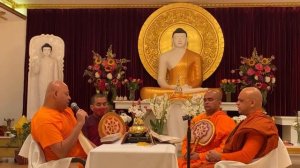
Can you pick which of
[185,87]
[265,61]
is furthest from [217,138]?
[265,61]

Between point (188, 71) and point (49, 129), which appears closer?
point (49, 129)

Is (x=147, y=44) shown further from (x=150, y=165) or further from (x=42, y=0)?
(x=150, y=165)

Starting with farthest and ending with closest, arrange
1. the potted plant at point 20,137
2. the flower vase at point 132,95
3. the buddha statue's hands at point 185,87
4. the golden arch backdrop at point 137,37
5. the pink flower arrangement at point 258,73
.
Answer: the golden arch backdrop at point 137,37 → the flower vase at point 132,95 → the buddha statue's hands at point 185,87 → the pink flower arrangement at point 258,73 → the potted plant at point 20,137

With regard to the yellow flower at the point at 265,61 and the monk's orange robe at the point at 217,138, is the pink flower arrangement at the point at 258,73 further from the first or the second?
the monk's orange robe at the point at 217,138

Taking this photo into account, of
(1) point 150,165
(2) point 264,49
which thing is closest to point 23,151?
(1) point 150,165

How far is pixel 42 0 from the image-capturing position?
959 centimetres

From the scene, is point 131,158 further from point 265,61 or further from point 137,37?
point 137,37

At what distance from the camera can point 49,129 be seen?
3568mm

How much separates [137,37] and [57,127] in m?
6.32

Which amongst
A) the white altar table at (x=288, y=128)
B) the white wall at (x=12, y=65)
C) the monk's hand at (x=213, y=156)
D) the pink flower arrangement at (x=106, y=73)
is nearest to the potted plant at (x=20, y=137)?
the pink flower arrangement at (x=106, y=73)

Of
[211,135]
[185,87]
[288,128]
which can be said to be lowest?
[288,128]

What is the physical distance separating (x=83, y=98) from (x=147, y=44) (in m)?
1.73

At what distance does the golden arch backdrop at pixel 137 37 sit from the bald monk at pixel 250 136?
575cm

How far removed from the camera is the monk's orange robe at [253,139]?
367cm
